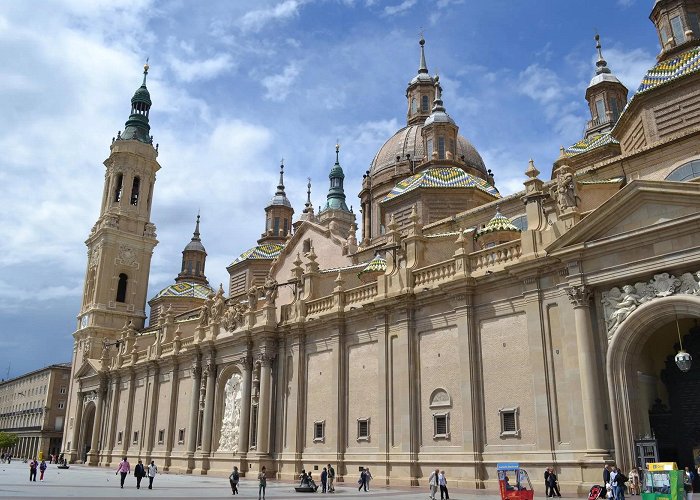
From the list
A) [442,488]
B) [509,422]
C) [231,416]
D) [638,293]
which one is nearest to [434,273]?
[509,422]

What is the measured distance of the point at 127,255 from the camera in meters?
68.6

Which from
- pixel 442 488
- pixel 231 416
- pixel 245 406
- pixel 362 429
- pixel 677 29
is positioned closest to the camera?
pixel 442 488

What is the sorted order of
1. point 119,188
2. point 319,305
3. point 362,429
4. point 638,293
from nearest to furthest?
point 638,293
point 362,429
point 319,305
point 119,188

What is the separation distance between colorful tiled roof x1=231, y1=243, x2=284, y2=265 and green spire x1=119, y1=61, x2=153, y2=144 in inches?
769

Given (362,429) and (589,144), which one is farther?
(589,144)

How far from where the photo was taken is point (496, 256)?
24.7 meters

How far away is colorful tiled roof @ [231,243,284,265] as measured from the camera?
6294 centimetres

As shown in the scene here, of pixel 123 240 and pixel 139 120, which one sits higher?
pixel 139 120

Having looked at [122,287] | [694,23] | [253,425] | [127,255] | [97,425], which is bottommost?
[253,425]

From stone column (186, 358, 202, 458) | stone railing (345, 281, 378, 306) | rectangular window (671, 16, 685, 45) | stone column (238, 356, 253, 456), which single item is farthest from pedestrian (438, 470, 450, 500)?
rectangular window (671, 16, 685, 45)

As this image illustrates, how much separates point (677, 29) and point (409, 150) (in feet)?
89.7

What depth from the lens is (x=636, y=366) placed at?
797 inches

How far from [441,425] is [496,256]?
23.1 feet

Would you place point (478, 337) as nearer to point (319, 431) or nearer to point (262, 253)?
point (319, 431)
